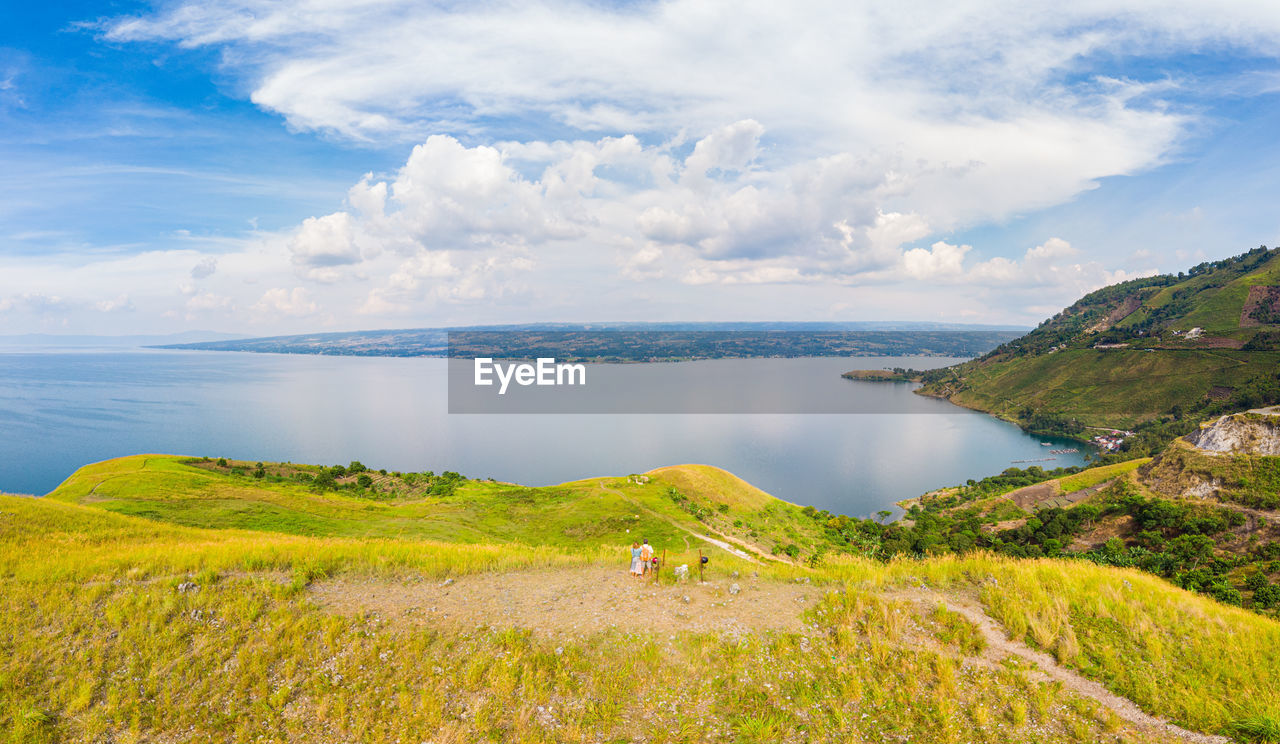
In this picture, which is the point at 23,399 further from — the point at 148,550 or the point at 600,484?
the point at 148,550

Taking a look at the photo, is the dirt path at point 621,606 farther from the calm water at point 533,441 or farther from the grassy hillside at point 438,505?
the calm water at point 533,441

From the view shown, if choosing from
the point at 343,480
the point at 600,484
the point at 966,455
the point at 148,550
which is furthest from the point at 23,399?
the point at 966,455

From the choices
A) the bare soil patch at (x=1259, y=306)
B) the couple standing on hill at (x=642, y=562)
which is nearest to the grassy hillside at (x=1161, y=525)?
the couple standing on hill at (x=642, y=562)

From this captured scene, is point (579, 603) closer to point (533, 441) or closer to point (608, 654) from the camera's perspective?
point (608, 654)

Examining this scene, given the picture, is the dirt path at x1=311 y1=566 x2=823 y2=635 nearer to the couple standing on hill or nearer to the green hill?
the couple standing on hill

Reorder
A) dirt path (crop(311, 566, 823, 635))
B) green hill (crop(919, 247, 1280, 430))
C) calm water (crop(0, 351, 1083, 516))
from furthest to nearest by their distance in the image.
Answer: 1. green hill (crop(919, 247, 1280, 430))
2. calm water (crop(0, 351, 1083, 516))
3. dirt path (crop(311, 566, 823, 635))

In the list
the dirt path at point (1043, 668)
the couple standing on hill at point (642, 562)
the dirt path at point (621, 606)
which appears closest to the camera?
the dirt path at point (1043, 668)

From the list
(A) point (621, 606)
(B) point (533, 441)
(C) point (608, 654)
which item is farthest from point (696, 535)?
(B) point (533, 441)

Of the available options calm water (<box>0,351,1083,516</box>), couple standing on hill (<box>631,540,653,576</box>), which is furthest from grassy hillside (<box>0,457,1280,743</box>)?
calm water (<box>0,351,1083,516</box>)

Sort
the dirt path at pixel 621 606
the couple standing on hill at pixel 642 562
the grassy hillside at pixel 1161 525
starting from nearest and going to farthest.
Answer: the dirt path at pixel 621 606 < the couple standing on hill at pixel 642 562 < the grassy hillside at pixel 1161 525
